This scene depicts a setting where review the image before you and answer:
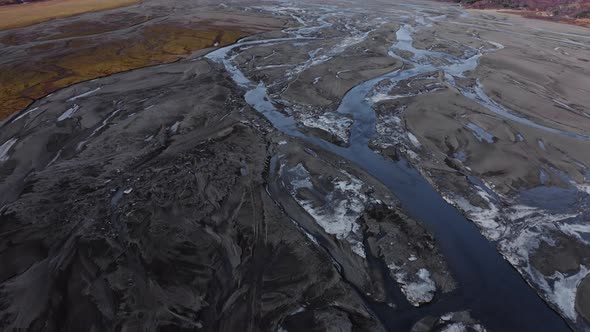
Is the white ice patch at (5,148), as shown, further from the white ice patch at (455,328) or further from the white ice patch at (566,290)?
the white ice patch at (566,290)

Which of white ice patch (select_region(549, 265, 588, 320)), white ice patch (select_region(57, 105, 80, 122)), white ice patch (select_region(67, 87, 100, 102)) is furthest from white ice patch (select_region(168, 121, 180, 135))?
white ice patch (select_region(549, 265, 588, 320))

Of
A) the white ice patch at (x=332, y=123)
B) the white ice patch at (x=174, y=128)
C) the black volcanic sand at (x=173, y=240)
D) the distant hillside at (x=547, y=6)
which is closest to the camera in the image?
the black volcanic sand at (x=173, y=240)

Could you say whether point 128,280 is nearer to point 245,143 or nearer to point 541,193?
point 245,143

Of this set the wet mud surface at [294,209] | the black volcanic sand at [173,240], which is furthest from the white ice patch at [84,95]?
the black volcanic sand at [173,240]

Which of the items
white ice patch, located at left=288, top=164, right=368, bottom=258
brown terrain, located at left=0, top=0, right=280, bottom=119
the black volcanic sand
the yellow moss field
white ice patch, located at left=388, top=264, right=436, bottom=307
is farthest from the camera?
the yellow moss field

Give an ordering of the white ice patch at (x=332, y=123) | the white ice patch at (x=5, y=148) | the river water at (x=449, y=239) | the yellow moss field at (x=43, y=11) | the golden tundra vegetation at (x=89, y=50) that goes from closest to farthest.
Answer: the river water at (x=449, y=239), the white ice patch at (x=5, y=148), the white ice patch at (x=332, y=123), the golden tundra vegetation at (x=89, y=50), the yellow moss field at (x=43, y=11)

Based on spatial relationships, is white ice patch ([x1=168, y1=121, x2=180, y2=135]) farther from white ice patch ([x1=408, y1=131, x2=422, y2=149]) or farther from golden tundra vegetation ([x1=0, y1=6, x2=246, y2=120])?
white ice patch ([x1=408, y1=131, x2=422, y2=149])

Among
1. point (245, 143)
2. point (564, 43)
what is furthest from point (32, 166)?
point (564, 43)
